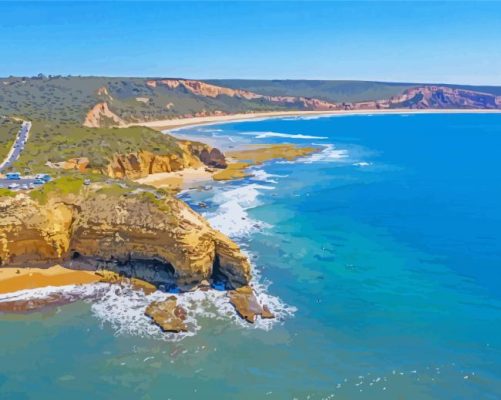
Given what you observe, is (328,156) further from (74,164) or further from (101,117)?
(101,117)

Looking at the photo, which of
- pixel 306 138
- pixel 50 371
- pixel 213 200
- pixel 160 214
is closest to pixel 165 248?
pixel 160 214

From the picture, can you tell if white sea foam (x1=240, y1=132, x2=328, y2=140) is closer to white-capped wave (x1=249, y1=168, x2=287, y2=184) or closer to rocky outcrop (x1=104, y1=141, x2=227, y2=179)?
rocky outcrop (x1=104, y1=141, x2=227, y2=179)

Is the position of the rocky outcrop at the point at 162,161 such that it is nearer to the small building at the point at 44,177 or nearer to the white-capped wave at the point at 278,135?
the small building at the point at 44,177

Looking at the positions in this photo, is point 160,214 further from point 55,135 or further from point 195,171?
point 55,135

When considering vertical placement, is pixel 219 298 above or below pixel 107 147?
below

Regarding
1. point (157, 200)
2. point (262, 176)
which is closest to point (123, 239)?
point (157, 200)

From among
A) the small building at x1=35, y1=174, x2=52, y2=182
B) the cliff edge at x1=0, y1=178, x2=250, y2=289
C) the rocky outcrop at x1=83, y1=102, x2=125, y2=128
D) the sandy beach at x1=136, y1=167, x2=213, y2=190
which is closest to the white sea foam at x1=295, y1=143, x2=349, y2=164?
the sandy beach at x1=136, y1=167, x2=213, y2=190
